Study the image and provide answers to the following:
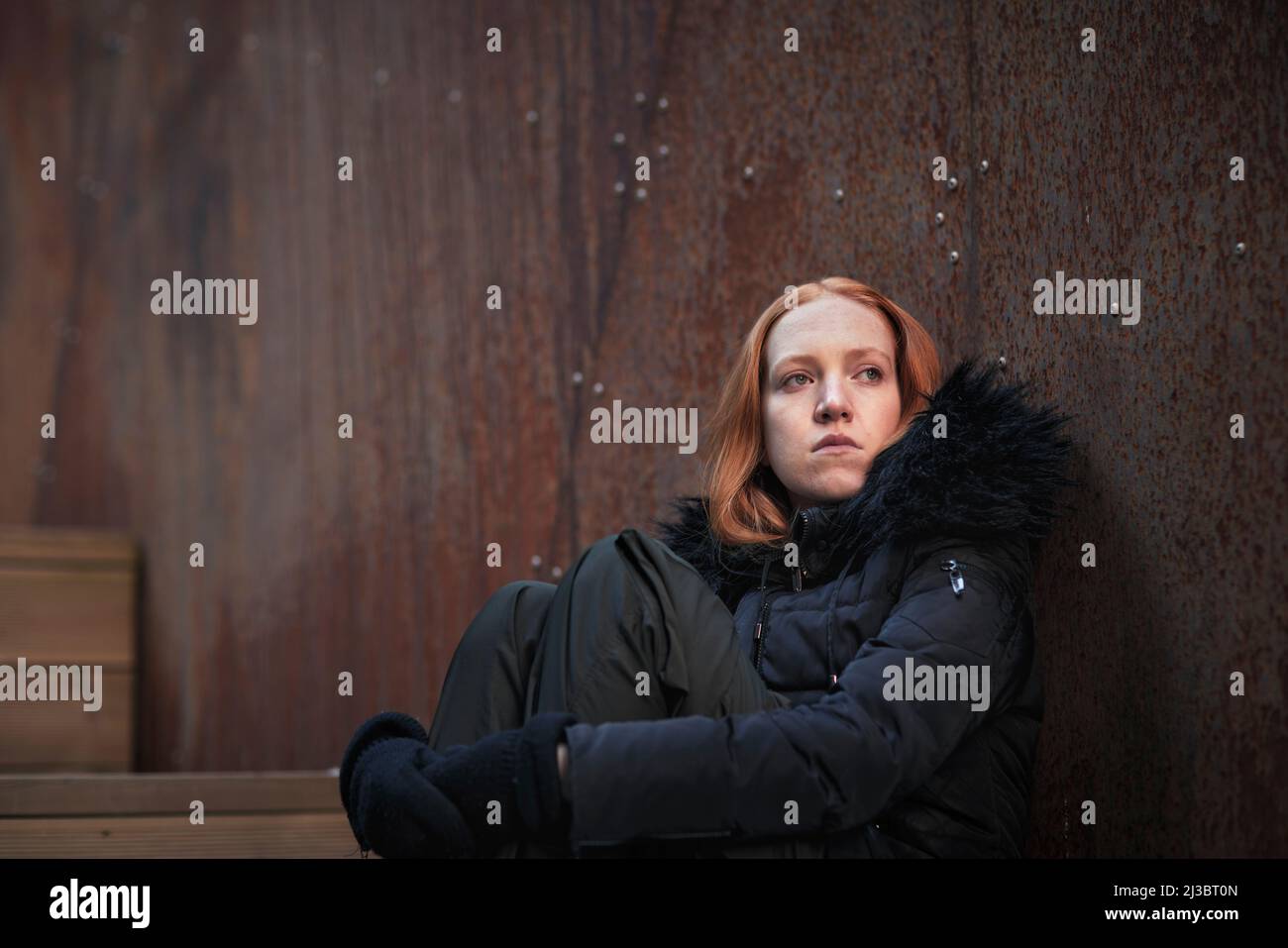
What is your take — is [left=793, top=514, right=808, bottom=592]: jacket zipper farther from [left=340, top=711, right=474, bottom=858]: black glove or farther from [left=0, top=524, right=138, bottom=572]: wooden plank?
[left=0, top=524, right=138, bottom=572]: wooden plank

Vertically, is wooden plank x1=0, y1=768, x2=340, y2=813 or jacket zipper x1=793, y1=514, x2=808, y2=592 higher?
jacket zipper x1=793, y1=514, x2=808, y2=592

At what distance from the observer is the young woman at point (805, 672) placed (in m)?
1.05

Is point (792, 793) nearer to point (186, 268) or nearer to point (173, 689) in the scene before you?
point (173, 689)

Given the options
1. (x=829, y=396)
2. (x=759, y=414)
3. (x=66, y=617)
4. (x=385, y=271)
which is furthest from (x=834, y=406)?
(x=66, y=617)

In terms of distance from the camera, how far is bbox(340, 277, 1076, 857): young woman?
1.05m

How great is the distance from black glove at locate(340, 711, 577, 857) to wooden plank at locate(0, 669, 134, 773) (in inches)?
32.6

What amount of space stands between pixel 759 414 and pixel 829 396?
14 centimetres

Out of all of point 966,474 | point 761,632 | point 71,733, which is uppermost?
point 966,474

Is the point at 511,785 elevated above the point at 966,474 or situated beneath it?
situated beneath

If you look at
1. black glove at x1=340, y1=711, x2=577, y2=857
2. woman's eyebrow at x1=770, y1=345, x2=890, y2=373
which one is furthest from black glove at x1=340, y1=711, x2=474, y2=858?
woman's eyebrow at x1=770, y1=345, x2=890, y2=373

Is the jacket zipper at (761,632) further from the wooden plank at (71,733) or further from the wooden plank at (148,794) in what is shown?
the wooden plank at (71,733)

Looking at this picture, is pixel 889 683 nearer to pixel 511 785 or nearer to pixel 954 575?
pixel 954 575

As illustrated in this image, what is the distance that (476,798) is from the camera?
1043 millimetres
